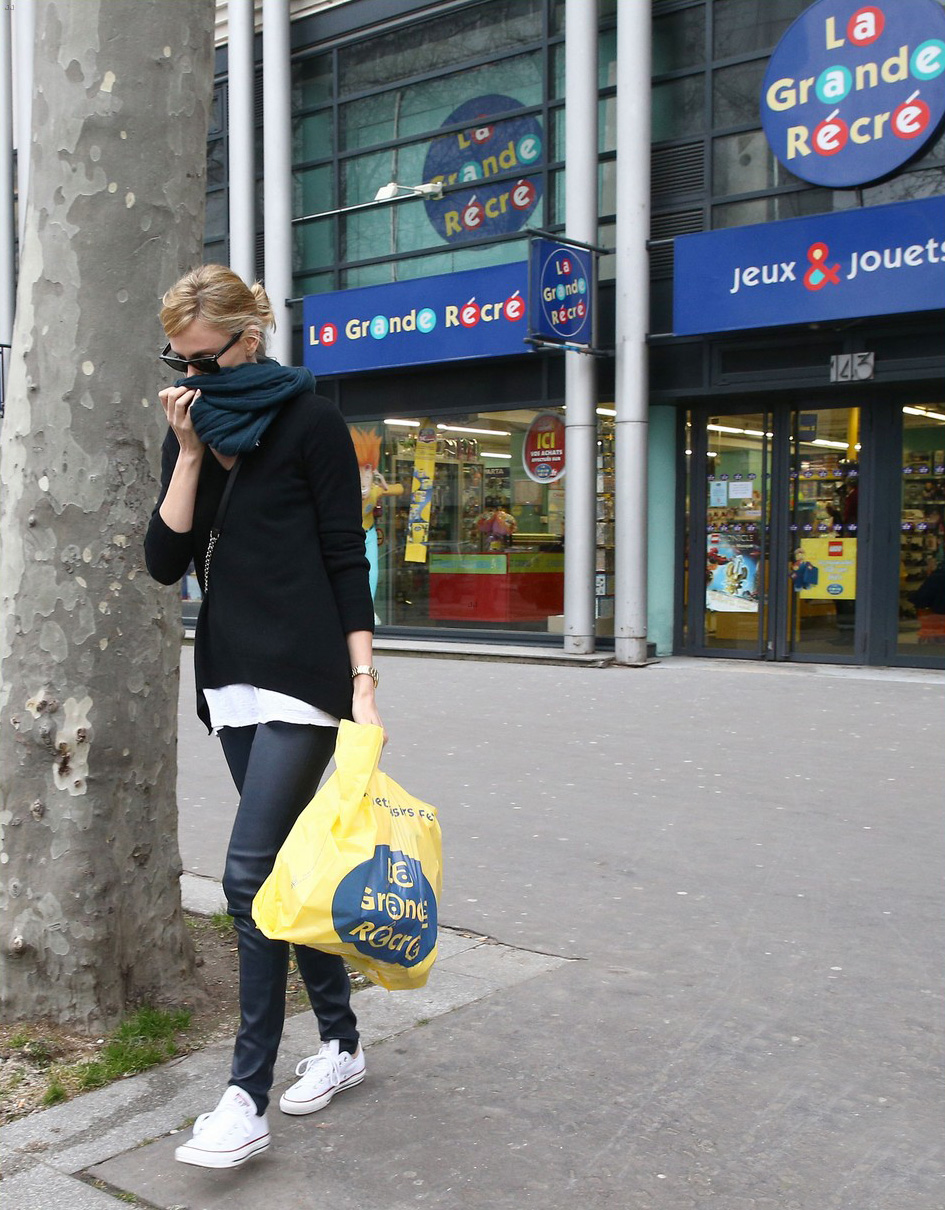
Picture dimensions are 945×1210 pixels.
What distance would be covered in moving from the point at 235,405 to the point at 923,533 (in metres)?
10.3

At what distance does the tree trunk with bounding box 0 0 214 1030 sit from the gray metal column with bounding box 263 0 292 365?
12440 millimetres

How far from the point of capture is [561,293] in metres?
12.7

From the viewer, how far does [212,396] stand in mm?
2920

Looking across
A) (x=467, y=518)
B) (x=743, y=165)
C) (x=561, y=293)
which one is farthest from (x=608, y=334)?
(x=467, y=518)

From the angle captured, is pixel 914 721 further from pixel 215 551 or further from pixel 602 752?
pixel 215 551

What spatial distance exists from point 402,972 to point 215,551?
1.04 meters

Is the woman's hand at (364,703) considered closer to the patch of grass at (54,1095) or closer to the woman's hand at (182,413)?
the woman's hand at (182,413)

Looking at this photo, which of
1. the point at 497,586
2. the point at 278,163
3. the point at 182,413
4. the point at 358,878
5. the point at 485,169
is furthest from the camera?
the point at 278,163

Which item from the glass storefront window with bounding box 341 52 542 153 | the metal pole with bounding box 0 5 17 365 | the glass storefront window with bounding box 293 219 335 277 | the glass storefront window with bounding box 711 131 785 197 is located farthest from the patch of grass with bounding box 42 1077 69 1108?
the metal pole with bounding box 0 5 17 365

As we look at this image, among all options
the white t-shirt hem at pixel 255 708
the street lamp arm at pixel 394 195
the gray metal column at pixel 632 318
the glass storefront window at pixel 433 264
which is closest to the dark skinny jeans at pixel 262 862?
the white t-shirt hem at pixel 255 708

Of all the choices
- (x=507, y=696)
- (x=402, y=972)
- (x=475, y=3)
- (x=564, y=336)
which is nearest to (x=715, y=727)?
(x=507, y=696)

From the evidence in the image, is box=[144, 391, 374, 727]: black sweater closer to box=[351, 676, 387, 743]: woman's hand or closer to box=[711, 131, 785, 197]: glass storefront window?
box=[351, 676, 387, 743]: woman's hand

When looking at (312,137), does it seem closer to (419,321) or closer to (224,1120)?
(419,321)

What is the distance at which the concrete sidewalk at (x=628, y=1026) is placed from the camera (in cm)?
282
